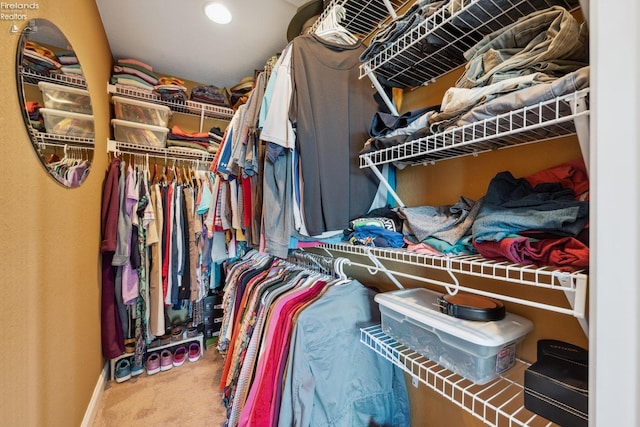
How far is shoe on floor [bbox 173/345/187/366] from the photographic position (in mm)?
2160

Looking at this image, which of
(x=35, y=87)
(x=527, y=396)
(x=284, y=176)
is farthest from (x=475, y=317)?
(x=35, y=87)

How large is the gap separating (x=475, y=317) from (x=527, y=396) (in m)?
0.18

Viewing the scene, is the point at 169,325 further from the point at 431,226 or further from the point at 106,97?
the point at 431,226

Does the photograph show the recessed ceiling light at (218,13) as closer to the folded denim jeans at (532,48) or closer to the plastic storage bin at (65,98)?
the plastic storage bin at (65,98)

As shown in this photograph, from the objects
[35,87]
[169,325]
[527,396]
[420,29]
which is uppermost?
[420,29]

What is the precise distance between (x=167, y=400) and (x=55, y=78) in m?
1.93

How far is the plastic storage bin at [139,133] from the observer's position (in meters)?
2.06

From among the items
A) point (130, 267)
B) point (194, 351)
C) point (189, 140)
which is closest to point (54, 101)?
point (130, 267)

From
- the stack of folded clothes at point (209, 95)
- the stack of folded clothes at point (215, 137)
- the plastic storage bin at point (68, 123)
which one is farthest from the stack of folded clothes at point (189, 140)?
the plastic storage bin at point (68, 123)

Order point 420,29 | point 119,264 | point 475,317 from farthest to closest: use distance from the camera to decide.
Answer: point 119,264 < point 420,29 < point 475,317

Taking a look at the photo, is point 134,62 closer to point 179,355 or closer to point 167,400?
point 179,355

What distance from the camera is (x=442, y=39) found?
83 cm

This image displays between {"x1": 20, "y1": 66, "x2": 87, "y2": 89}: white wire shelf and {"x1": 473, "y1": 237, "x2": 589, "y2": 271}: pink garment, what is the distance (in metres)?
1.50

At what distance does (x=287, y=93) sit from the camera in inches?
40.3
